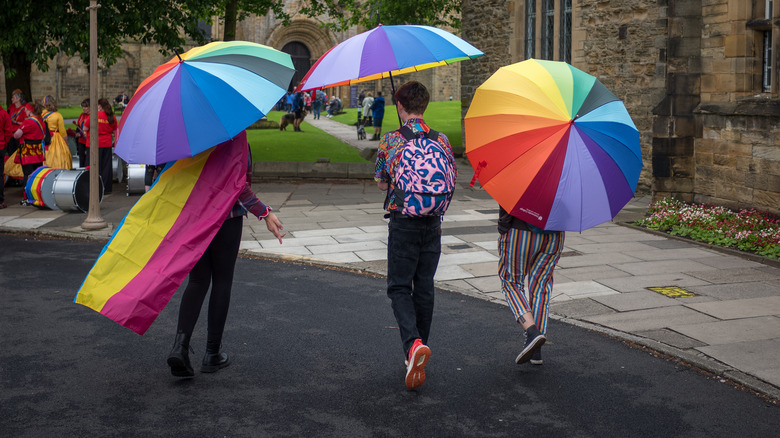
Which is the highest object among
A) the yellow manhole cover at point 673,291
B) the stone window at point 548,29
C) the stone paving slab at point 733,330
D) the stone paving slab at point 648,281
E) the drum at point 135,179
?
the stone window at point 548,29

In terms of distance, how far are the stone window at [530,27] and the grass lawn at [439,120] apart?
7354mm

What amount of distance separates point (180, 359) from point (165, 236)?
2.48 feet

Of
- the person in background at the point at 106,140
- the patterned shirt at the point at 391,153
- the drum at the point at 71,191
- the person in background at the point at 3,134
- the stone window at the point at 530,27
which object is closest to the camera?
the patterned shirt at the point at 391,153

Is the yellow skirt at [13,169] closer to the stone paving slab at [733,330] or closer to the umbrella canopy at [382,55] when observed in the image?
the umbrella canopy at [382,55]

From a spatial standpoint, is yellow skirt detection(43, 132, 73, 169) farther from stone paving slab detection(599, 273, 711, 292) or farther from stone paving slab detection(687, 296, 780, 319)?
stone paving slab detection(687, 296, 780, 319)

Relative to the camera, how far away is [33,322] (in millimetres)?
6418

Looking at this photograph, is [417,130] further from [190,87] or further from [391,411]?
[391,411]

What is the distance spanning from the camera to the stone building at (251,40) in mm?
51375

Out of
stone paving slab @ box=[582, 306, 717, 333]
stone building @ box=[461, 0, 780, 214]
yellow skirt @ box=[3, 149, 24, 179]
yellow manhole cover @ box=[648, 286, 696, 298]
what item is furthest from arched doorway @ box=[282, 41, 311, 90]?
stone paving slab @ box=[582, 306, 717, 333]

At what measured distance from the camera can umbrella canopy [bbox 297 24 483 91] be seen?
5605 millimetres

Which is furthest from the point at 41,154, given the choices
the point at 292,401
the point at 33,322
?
the point at 292,401

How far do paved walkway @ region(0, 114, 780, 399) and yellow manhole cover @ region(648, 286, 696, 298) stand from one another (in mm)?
18

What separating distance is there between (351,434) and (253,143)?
825 inches

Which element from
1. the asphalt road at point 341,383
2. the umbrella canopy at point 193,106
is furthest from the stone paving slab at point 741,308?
the umbrella canopy at point 193,106
